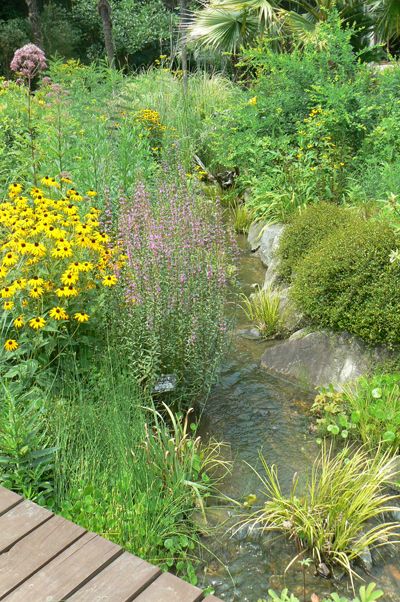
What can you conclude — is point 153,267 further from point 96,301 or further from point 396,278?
point 396,278

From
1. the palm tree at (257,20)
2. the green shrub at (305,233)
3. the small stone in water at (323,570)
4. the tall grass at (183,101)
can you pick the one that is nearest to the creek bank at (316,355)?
the green shrub at (305,233)

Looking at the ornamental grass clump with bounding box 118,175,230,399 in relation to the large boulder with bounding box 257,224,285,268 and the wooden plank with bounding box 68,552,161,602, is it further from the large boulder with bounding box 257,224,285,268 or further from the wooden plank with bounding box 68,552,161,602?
the large boulder with bounding box 257,224,285,268

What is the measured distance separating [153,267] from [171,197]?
1.10 metres

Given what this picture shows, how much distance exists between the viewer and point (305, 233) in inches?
203

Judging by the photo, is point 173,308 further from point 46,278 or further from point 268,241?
point 268,241

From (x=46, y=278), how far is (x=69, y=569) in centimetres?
171

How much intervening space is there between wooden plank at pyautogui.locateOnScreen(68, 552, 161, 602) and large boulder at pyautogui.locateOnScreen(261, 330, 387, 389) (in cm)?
218

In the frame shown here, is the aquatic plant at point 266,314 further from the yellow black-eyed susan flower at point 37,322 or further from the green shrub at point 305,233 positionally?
the yellow black-eyed susan flower at point 37,322

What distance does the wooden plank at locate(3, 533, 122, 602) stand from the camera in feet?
6.55

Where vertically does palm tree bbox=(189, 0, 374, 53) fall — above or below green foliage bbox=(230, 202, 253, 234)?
above

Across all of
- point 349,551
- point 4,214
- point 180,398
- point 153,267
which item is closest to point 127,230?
point 153,267

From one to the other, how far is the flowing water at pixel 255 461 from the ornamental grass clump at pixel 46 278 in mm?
1052

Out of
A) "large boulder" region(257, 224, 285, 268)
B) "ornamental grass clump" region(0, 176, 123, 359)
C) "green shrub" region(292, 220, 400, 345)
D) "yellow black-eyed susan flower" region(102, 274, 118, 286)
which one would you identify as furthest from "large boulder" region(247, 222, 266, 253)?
"yellow black-eyed susan flower" region(102, 274, 118, 286)

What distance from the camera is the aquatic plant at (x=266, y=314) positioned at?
15.9ft
